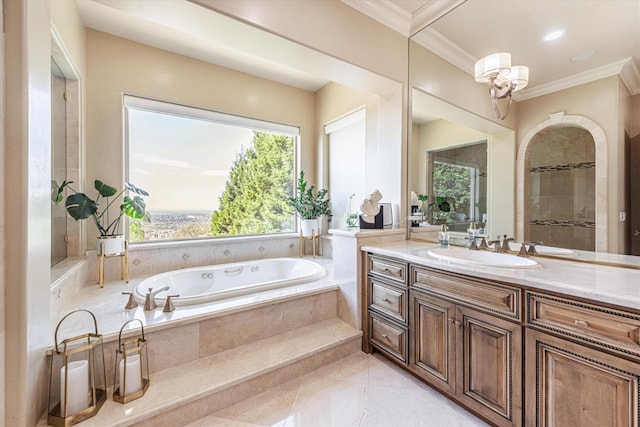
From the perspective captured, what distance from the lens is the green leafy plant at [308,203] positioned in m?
3.57

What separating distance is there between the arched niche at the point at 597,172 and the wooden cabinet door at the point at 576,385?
73 cm

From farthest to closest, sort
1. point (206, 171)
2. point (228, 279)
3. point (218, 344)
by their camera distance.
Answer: point (206, 171) < point (228, 279) < point (218, 344)

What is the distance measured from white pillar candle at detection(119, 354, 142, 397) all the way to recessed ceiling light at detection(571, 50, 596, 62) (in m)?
3.01

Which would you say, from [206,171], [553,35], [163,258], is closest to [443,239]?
[553,35]

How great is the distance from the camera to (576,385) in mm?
1075

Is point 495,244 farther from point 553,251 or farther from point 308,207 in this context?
point 308,207

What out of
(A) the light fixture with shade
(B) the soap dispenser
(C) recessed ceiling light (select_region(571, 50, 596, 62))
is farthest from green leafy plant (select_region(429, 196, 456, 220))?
(C) recessed ceiling light (select_region(571, 50, 596, 62))

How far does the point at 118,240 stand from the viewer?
7.79ft

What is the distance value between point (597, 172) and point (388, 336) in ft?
5.33

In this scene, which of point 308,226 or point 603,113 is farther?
point 308,226

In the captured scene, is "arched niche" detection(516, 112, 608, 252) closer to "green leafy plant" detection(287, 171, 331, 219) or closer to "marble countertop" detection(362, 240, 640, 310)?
"marble countertop" detection(362, 240, 640, 310)

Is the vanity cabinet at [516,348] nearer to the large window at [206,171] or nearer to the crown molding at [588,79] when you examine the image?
the crown molding at [588,79]

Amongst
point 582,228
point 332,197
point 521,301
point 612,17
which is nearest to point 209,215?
point 332,197

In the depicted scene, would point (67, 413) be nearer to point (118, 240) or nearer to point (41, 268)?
point (41, 268)
